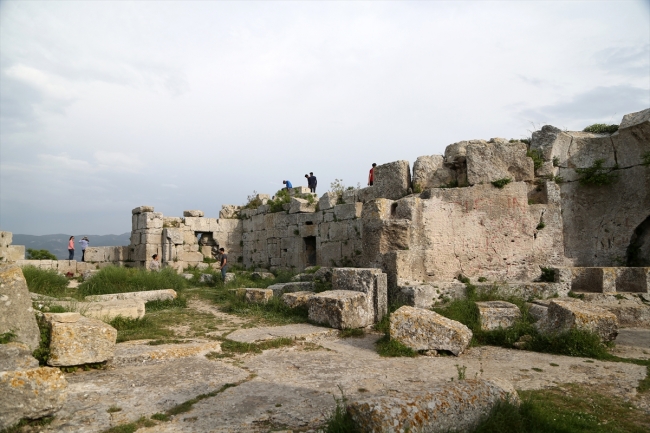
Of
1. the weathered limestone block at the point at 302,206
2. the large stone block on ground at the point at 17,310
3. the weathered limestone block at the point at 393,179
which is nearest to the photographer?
the large stone block on ground at the point at 17,310

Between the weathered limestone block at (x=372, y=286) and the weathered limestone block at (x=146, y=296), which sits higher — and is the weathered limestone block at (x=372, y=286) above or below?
above

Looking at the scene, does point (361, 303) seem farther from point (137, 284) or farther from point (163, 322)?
point (137, 284)

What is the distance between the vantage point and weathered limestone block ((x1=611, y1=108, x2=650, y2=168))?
32.9 ft

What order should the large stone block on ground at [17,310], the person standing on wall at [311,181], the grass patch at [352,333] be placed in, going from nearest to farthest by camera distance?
the large stone block on ground at [17,310] → the grass patch at [352,333] → the person standing on wall at [311,181]

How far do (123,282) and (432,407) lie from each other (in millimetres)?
9644

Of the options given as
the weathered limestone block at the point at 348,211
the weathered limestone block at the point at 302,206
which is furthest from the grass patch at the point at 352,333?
the weathered limestone block at the point at 302,206

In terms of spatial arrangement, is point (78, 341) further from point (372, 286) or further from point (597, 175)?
point (597, 175)

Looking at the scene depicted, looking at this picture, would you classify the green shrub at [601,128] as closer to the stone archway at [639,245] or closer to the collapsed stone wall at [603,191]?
the collapsed stone wall at [603,191]

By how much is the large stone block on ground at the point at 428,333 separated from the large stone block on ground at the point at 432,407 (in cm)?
232

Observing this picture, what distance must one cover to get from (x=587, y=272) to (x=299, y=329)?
592 centimetres

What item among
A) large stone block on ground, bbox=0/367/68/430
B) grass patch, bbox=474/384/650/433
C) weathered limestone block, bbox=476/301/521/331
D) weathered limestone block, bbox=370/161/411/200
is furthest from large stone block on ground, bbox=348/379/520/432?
weathered limestone block, bbox=370/161/411/200

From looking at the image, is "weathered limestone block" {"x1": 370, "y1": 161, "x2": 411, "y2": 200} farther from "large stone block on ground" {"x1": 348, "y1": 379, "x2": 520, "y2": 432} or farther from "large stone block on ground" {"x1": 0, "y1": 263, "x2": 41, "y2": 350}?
"large stone block on ground" {"x1": 0, "y1": 263, "x2": 41, "y2": 350}

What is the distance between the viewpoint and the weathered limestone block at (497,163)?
9664 mm

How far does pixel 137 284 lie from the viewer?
11164 millimetres
